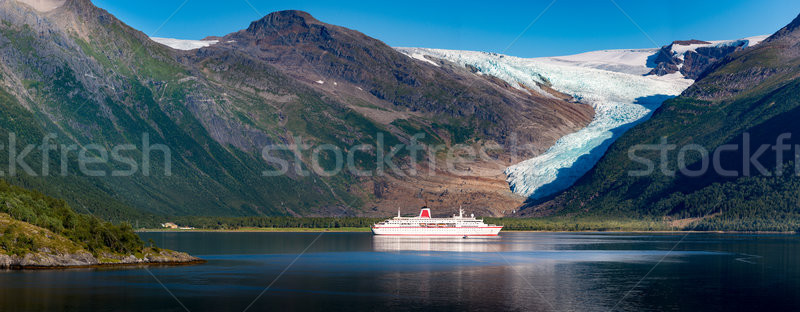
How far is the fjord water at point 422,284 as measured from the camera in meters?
87.4

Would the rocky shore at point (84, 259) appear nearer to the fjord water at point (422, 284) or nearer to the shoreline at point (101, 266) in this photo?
the shoreline at point (101, 266)

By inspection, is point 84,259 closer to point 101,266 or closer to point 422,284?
point 101,266

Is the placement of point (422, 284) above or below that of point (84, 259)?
below

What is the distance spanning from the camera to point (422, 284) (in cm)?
10725

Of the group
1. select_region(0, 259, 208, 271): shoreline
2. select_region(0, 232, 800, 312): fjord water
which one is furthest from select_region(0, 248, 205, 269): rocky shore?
select_region(0, 232, 800, 312): fjord water

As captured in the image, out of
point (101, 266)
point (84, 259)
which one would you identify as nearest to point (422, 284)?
point (101, 266)

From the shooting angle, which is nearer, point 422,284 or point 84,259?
point 422,284

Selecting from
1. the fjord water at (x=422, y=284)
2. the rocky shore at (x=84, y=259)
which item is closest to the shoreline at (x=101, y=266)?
the rocky shore at (x=84, y=259)

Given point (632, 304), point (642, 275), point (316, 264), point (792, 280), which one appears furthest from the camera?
point (316, 264)

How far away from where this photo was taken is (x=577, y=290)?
10144 cm

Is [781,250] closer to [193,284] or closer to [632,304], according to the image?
[632,304]

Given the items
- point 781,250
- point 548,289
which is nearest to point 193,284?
point 548,289

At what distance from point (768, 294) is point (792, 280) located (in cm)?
1733

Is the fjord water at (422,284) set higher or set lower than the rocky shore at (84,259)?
lower
